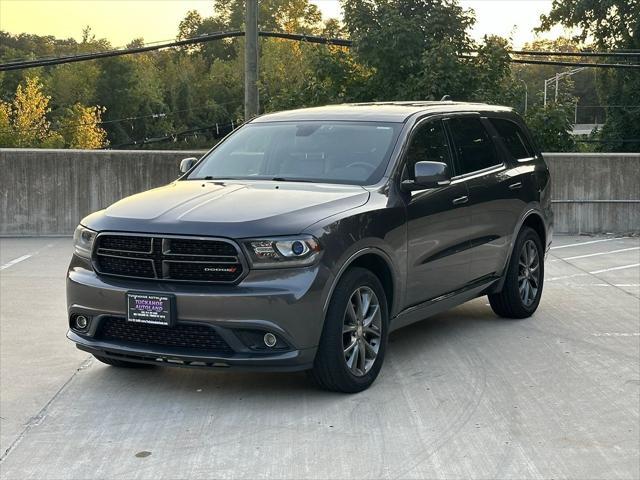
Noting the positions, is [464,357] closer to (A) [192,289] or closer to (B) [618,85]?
(A) [192,289]

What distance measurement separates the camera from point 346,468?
16.1 feet

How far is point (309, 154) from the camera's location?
708 centimetres

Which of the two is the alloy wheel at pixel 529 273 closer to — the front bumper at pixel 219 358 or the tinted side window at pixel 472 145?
the tinted side window at pixel 472 145

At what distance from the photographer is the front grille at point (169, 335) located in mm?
5816

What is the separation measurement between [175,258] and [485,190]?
2963 millimetres

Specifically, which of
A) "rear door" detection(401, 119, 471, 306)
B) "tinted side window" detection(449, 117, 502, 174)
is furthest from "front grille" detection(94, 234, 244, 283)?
"tinted side window" detection(449, 117, 502, 174)

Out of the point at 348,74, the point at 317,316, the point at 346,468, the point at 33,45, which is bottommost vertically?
the point at 346,468

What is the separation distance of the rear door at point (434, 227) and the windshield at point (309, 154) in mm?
238

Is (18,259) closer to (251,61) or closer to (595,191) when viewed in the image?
(251,61)

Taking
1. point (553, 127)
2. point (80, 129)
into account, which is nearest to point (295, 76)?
point (80, 129)

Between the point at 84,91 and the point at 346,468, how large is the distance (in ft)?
347

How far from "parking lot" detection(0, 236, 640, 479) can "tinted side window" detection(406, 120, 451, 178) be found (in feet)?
4.58

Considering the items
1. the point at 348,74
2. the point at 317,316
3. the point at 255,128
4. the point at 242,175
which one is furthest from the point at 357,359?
the point at 348,74

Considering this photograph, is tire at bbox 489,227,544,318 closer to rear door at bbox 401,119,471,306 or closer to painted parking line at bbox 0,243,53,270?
rear door at bbox 401,119,471,306
